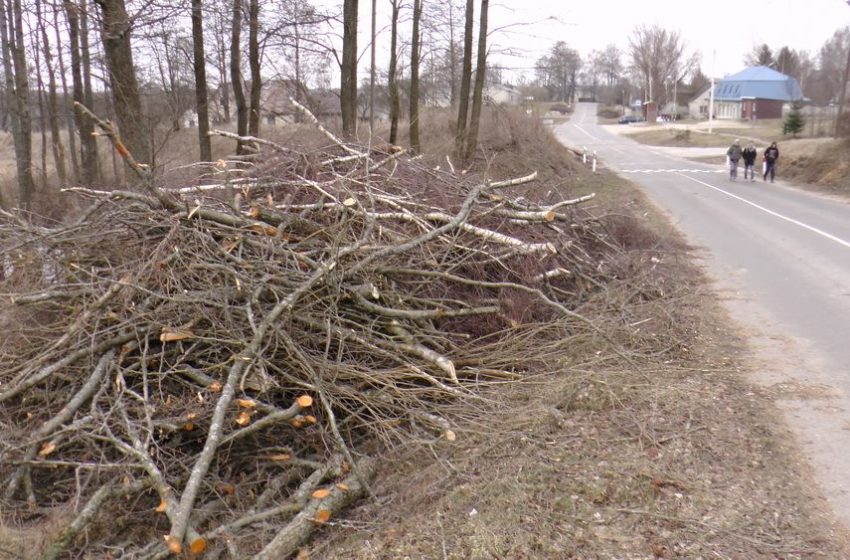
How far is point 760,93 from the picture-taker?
251 ft

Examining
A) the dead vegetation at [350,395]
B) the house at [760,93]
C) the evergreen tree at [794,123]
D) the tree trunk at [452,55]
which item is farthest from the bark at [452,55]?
the house at [760,93]

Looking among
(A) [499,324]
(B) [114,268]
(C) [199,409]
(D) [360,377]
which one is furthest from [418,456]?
(B) [114,268]

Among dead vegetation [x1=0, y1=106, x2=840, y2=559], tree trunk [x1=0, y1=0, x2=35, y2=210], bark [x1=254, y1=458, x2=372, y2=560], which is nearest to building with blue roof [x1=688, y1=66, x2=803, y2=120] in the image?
tree trunk [x1=0, y1=0, x2=35, y2=210]

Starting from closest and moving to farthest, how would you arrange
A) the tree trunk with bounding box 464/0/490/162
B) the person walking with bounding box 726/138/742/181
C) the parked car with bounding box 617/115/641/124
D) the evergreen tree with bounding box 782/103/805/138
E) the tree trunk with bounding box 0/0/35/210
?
the tree trunk with bounding box 0/0/35/210 < the tree trunk with bounding box 464/0/490/162 < the person walking with bounding box 726/138/742/181 < the evergreen tree with bounding box 782/103/805/138 < the parked car with bounding box 617/115/641/124

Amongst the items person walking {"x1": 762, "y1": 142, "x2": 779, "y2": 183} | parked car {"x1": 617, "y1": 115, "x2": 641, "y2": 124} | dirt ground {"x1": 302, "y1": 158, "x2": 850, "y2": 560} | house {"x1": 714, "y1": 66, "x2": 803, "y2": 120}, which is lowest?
dirt ground {"x1": 302, "y1": 158, "x2": 850, "y2": 560}

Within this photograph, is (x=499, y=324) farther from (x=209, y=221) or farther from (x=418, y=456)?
(x=209, y=221)

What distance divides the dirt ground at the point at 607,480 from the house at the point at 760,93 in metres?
77.7

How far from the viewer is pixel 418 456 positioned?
16.8 feet

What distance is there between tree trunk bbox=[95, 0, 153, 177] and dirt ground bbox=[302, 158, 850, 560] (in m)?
7.36

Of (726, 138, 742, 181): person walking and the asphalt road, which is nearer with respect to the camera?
the asphalt road

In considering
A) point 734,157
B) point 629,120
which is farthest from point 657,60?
point 734,157

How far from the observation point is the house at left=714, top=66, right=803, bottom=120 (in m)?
75.3

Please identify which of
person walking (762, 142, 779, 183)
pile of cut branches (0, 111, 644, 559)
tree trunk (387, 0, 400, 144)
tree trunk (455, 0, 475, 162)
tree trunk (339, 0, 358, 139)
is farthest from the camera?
person walking (762, 142, 779, 183)

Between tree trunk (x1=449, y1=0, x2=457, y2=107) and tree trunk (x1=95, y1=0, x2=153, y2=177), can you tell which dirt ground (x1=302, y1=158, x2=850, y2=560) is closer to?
tree trunk (x1=95, y1=0, x2=153, y2=177)
